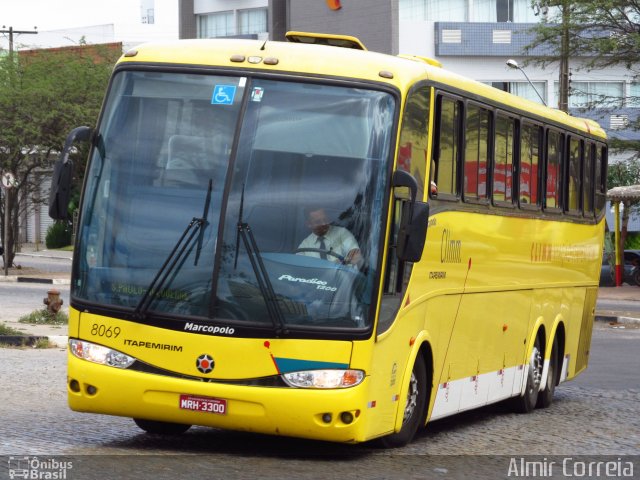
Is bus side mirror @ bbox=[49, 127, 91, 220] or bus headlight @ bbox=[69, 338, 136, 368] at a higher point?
bus side mirror @ bbox=[49, 127, 91, 220]

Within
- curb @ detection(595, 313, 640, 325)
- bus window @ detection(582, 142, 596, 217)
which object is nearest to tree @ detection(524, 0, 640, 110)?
curb @ detection(595, 313, 640, 325)

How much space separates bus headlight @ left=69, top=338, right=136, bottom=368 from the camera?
10227 mm

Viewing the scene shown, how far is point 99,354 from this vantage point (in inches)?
407

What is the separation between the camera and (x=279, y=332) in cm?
992

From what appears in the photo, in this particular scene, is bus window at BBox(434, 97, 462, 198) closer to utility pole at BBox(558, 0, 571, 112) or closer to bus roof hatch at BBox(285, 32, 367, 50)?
bus roof hatch at BBox(285, 32, 367, 50)

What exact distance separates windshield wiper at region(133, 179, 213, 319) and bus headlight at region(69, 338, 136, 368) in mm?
326

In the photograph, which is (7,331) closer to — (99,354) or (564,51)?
(99,354)

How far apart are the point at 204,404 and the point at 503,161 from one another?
499 centimetres

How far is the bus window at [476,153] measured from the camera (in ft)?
41.7

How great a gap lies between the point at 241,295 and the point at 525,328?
5585 mm

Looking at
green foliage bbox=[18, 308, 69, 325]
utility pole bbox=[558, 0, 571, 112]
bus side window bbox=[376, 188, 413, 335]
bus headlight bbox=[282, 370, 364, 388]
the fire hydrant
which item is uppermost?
utility pole bbox=[558, 0, 571, 112]

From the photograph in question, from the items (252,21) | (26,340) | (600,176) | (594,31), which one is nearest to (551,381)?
(600,176)

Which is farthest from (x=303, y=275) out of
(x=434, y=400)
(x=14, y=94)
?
(x=14, y=94)

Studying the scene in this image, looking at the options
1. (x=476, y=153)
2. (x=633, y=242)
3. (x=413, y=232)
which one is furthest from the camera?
(x=633, y=242)
